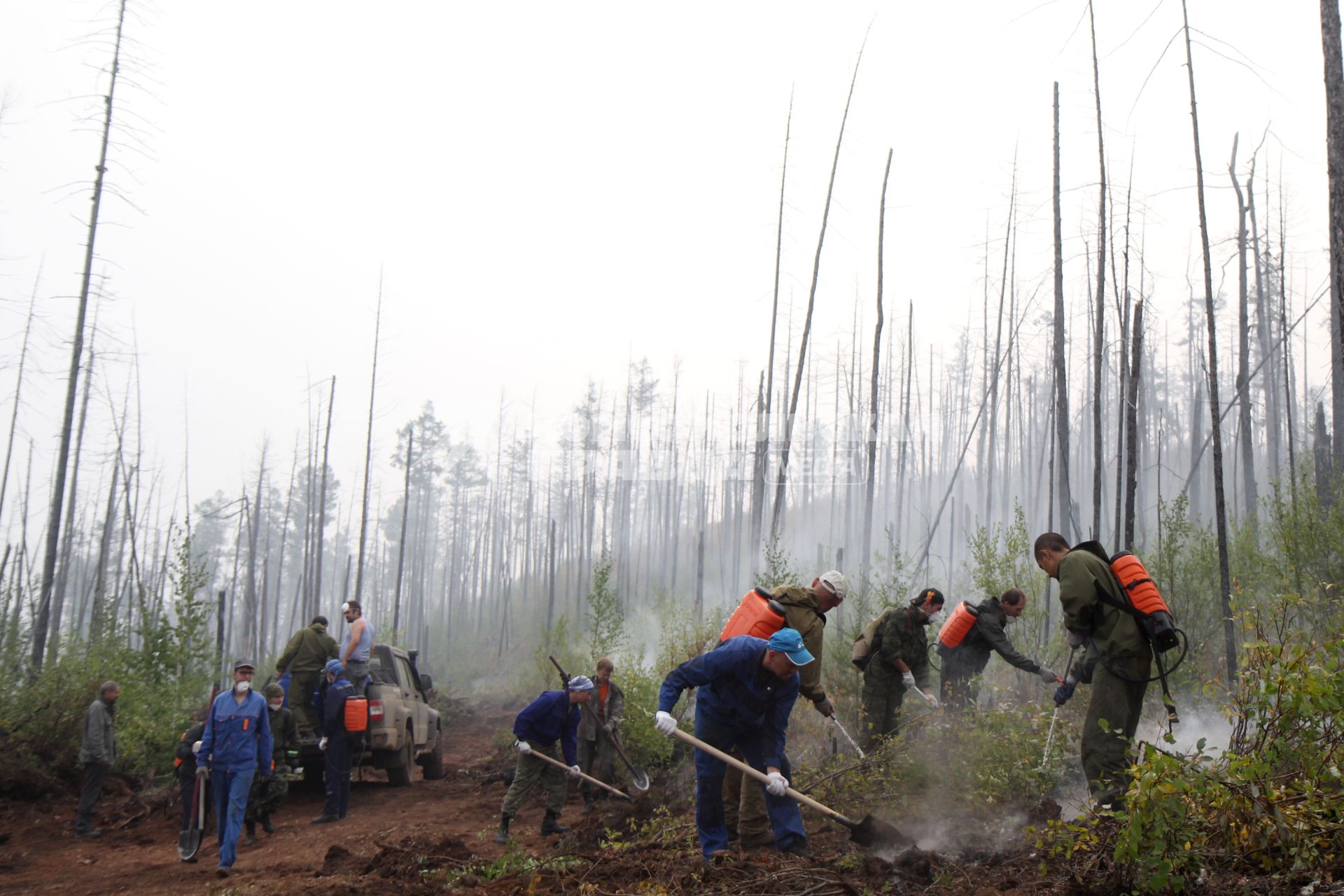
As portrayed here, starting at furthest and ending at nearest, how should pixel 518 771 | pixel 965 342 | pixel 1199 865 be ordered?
pixel 965 342, pixel 518 771, pixel 1199 865

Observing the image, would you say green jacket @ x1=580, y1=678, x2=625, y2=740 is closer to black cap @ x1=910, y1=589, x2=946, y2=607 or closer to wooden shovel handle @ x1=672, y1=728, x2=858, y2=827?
black cap @ x1=910, y1=589, x2=946, y2=607

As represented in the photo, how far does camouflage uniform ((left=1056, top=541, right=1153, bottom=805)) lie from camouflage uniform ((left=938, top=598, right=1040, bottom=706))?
2859 mm

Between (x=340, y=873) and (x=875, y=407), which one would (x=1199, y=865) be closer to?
(x=340, y=873)

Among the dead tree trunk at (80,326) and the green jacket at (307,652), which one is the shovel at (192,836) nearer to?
the green jacket at (307,652)

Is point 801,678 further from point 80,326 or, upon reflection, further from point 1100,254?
point 80,326

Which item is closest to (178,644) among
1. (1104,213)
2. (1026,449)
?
(1104,213)

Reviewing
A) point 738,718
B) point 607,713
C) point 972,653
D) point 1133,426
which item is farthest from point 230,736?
point 1133,426

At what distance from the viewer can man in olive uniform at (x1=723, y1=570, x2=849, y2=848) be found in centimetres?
680

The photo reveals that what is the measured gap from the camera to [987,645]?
938 centimetres

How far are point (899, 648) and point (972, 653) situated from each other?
1285 millimetres

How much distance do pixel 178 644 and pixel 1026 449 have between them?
131 feet

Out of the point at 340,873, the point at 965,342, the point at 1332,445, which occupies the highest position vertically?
the point at 965,342

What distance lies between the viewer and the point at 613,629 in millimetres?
14789

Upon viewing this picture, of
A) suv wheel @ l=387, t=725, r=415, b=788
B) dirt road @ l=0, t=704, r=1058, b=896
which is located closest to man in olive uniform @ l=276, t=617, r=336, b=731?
dirt road @ l=0, t=704, r=1058, b=896
